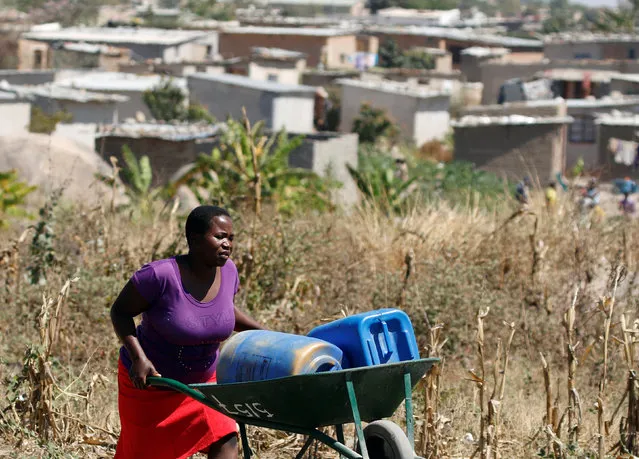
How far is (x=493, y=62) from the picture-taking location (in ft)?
159

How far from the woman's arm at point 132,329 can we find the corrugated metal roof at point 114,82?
30822mm

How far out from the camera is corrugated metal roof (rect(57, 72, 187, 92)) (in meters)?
35.5

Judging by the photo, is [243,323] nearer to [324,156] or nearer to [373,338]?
[373,338]

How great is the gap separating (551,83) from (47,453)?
125 ft

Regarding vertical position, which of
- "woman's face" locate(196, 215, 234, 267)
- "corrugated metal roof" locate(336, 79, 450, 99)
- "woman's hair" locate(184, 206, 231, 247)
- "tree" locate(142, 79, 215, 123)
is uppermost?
"woman's hair" locate(184, 206, 231, 247)

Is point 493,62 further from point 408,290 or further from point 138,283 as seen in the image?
point 138,283

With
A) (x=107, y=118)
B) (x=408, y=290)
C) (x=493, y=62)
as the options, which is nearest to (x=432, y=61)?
(x=493, y=62)

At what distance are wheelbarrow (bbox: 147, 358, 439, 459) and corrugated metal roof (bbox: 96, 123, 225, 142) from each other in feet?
63.0

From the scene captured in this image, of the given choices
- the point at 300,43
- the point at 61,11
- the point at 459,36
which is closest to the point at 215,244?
the point at 300,43

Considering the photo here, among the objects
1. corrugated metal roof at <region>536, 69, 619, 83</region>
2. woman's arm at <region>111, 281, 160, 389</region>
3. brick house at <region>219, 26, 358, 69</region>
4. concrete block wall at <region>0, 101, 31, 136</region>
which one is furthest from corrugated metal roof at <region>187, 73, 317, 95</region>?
woman's arm at <region>111, 281, 160, 389</region>

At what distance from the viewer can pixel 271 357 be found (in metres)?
3.85

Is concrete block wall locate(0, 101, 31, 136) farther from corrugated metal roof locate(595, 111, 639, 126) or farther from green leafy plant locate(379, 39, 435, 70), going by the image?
green leafy plant locate(379, 39, 435, 70)

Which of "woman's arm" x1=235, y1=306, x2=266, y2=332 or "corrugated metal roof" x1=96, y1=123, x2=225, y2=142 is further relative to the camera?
"corrugated metal roof" x1=96, y1=123, x2=225, y2=142

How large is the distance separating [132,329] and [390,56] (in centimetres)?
5809
